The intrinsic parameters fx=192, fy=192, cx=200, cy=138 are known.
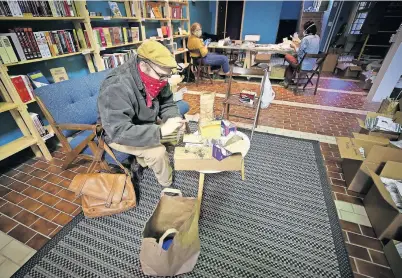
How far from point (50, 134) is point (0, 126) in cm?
46

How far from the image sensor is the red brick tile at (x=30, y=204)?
5.47ft

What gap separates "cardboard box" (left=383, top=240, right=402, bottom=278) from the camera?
1188 mm

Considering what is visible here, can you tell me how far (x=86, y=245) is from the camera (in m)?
1.39

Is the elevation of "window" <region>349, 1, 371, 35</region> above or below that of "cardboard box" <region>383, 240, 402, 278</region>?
above

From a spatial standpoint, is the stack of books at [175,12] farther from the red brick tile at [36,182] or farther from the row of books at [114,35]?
the red brick tile at [36,182]

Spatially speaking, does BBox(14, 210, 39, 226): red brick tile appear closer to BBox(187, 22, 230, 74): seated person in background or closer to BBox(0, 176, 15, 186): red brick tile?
BBox(0, 176, 15, 186): red brick tile

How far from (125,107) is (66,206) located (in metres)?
1.10

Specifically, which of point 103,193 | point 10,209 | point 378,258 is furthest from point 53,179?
point 378,258

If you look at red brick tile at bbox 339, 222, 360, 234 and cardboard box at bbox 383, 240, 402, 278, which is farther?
red brick tile at bbox 339, 222, 360, 234

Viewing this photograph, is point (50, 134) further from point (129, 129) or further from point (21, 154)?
point (129, 129)

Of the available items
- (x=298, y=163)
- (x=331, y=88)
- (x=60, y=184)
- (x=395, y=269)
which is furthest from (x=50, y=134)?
(x=331, y=88)

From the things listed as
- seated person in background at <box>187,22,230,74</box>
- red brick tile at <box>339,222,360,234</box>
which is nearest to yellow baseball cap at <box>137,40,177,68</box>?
red brick tile at <box>339,222,360,234</box>

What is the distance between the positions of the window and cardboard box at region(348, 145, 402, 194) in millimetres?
6824

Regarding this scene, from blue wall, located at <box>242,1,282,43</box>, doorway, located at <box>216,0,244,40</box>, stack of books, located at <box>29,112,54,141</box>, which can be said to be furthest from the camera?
doorway, located at <box>216,0,244,40</box>
